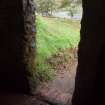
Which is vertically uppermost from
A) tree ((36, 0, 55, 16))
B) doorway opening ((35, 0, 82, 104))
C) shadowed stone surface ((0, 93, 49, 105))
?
tree ((36, 0, 55, 16))

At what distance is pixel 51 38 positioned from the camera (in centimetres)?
479

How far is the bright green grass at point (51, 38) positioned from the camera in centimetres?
430

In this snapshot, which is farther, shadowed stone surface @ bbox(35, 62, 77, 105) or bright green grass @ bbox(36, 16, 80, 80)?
bright green grass @ bbox(36, 16, 80, 80)

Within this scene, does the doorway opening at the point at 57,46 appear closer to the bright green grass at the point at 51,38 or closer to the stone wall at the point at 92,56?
the bright green grass at the point at 51,38

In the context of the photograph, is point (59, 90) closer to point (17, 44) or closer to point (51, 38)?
point (17, 44)

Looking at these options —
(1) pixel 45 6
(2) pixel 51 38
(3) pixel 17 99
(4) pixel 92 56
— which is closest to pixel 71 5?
(1) pixel 45 6

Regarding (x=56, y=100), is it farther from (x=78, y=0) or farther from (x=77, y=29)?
(x=78, y=0)

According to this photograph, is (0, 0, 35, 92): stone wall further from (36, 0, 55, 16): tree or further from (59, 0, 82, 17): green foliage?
(59, 0, 82, 17): green foliage

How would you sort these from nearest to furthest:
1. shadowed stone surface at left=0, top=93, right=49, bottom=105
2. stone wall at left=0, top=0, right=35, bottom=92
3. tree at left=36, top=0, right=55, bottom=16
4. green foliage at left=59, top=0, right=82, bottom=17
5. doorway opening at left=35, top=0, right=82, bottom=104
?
stone wall at left=0, top=0, right=35, bottom=92 < shadowed stone surface at left=0, top=93, right=49, bottom=105 < doorway opening at left=35, top=0, right=82, bottom=104 < tree at left=36, top=0, right=55, bottom=16 < green foliage at left=59, top=0, right=82, bottom=17

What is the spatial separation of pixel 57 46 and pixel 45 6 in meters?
1.08

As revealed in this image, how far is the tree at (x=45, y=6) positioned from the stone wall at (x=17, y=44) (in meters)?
2.02

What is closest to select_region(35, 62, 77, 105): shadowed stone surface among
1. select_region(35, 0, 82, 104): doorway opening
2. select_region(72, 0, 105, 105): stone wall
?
select_region(35, 0, 82, 104): doorway opening

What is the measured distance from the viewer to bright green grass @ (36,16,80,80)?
4297 mm

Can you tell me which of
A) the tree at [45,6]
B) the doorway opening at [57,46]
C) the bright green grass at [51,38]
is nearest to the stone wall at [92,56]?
the doorway opening at [57,46]
